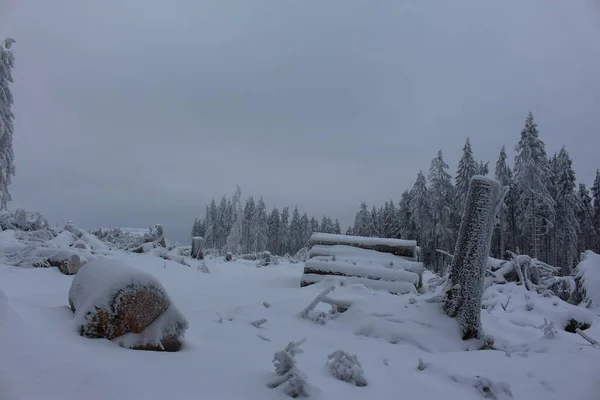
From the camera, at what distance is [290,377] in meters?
3.12

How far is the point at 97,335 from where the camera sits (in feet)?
11.0

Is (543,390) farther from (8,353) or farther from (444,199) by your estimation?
(444,199)

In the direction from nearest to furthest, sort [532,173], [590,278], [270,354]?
[270,354], [590,278], [532,173]

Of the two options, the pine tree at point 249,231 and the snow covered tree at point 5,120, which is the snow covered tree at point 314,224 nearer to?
the pine tree at point 249,231

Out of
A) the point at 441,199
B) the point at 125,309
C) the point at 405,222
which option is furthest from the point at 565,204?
the point at 125,309

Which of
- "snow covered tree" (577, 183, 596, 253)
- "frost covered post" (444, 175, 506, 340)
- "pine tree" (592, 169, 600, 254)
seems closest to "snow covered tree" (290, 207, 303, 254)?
"snow covered tree" (577, 183, 596, 253)

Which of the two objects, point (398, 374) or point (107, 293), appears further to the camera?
point (398, 374)

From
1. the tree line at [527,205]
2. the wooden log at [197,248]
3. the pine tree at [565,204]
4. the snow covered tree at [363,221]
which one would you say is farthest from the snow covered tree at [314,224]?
the wooden log at [197,248]

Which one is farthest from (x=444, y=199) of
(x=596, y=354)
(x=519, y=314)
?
(x=596, y=354)

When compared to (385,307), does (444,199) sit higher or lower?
higher

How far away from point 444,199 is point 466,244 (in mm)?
33823

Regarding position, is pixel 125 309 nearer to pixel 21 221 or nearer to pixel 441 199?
pixel 21 221

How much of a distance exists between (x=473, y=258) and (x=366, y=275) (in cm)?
423

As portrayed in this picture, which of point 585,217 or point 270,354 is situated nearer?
point 270,354
